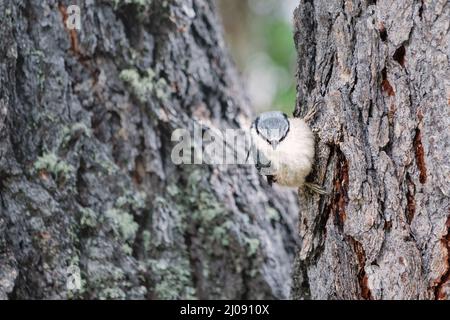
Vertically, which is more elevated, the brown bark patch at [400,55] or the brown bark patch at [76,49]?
the brown bark patch at [76,49]

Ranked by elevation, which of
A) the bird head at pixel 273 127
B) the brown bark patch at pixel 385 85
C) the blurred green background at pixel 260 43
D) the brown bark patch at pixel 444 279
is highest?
the blurred green background at pixel 260 43

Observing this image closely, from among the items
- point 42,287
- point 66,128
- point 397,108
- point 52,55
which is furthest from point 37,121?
point 397,108

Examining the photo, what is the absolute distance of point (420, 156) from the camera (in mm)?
1629

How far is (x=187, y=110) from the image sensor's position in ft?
8.12

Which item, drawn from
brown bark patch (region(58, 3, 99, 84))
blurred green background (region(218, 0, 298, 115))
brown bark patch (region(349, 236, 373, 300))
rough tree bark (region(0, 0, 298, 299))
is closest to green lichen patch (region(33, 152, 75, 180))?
rough tree bark (region(0, 0, 298, 299))

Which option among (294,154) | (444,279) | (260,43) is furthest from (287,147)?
(260,43)

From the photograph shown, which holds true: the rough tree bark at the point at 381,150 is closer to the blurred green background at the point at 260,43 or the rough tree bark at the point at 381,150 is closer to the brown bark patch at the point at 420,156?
the brown bark patch at the point at 420,156

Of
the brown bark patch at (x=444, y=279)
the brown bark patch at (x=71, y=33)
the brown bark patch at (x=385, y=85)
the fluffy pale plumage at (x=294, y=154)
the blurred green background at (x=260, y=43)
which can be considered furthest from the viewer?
the blurred green background at (x=260, y=43)

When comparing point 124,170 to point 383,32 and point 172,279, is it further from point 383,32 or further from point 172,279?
point 383,32

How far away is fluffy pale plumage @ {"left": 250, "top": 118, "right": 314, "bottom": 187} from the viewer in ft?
6.00

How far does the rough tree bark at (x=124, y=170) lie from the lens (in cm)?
212

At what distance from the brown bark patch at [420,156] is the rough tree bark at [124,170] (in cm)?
94

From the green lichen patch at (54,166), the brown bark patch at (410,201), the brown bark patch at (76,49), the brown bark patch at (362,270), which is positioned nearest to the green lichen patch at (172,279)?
the green lichen patch at (54,166)

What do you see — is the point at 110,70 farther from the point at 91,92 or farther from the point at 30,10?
the point at 30,10
